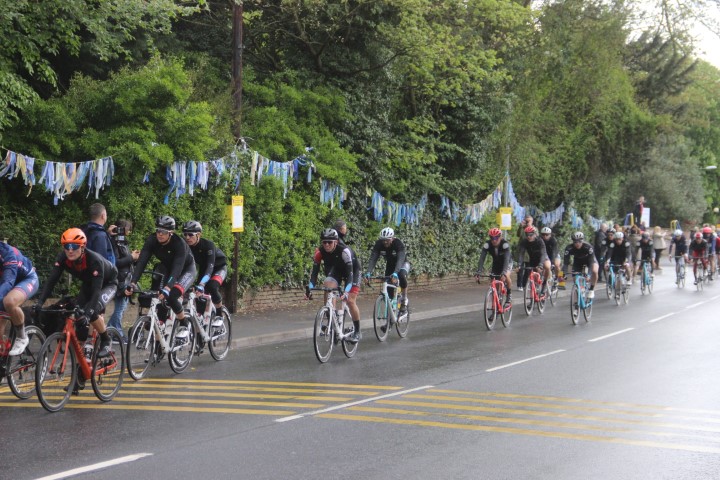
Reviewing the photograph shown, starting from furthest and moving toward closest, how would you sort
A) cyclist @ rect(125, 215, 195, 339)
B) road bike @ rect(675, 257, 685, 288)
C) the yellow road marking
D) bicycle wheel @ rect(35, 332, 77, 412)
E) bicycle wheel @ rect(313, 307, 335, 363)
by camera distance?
1. road bike @ rect(675, 257, 685, 288)
2. bicycle wheel @ rect(313, 307, 335, 363)
3. cyclist @ rect(125, 215, 195, 339)
4. bicycle wheel @ rect(35, 332, 77, 412)
5. the yellow road marking

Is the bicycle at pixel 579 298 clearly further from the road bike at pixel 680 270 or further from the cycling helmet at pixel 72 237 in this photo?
the road bike at pixel 680 270

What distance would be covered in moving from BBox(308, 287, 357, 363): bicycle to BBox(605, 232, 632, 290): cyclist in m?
12.3

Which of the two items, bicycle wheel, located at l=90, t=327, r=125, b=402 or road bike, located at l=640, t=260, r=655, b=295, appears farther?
road bike, located at l=640, t=260, r=655, b=295

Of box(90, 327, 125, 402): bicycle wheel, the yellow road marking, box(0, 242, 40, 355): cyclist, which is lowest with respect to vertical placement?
the yellow road marking

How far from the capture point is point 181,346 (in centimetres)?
1206

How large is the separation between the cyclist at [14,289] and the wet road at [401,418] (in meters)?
0.75

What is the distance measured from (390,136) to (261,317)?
8.12 meters

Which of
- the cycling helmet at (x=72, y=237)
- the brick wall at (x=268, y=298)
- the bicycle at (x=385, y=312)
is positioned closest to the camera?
the cycling helmet at (x=72, y=237)

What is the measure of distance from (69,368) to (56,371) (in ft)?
0.62

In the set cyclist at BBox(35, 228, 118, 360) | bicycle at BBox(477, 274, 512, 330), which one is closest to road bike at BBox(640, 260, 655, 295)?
bicycle at BBox(477, 274, 512, 330)

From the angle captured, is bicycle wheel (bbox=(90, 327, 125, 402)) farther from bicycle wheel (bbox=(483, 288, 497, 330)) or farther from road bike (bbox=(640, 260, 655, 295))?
road bike (bbox=(640, 260, 655, 295))

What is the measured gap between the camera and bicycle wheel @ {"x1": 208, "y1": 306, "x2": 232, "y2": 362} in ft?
43.7

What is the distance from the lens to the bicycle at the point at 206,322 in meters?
12.9

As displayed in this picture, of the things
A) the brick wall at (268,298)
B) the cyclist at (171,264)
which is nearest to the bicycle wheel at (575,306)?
the brick wall at (268,298)
